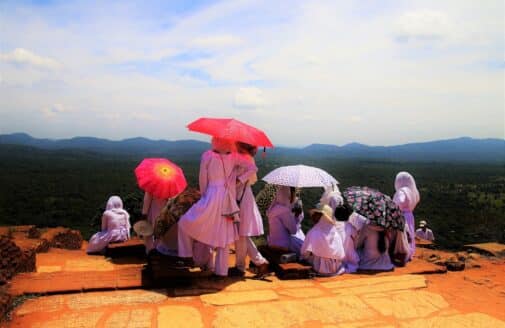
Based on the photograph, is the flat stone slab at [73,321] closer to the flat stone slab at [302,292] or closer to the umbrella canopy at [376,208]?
the flat stone slab at [302,292]

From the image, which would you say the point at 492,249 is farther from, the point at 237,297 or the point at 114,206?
the point at 114,206

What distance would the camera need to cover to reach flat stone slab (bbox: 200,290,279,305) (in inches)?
159

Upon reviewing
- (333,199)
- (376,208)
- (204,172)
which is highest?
(204,172)

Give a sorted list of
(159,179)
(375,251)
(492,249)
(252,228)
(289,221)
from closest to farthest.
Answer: (252,228) < (159,179) < (375,251) < (289,221) < (492,249)

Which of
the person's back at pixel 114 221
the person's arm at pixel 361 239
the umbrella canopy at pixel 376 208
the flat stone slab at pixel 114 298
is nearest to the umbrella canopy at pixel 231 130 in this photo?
the umbrella canopy at pixel 376 208

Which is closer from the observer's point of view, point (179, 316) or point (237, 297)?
point (179, 316)

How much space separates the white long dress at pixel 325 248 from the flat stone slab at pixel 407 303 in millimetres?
781

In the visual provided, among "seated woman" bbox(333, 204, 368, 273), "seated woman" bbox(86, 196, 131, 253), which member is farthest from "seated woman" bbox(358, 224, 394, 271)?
A: "seated woman" bbox(86, 196, 131, 253)

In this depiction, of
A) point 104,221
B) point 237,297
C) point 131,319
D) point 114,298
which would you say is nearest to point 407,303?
point 237,297

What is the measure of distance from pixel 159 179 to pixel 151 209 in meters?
0.57

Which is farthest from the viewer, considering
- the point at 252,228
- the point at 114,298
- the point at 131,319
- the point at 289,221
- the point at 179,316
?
the point at 289,221

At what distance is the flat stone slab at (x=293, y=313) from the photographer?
3652 mm

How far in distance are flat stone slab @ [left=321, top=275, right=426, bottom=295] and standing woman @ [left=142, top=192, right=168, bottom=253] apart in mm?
2411

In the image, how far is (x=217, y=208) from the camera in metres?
4.75
